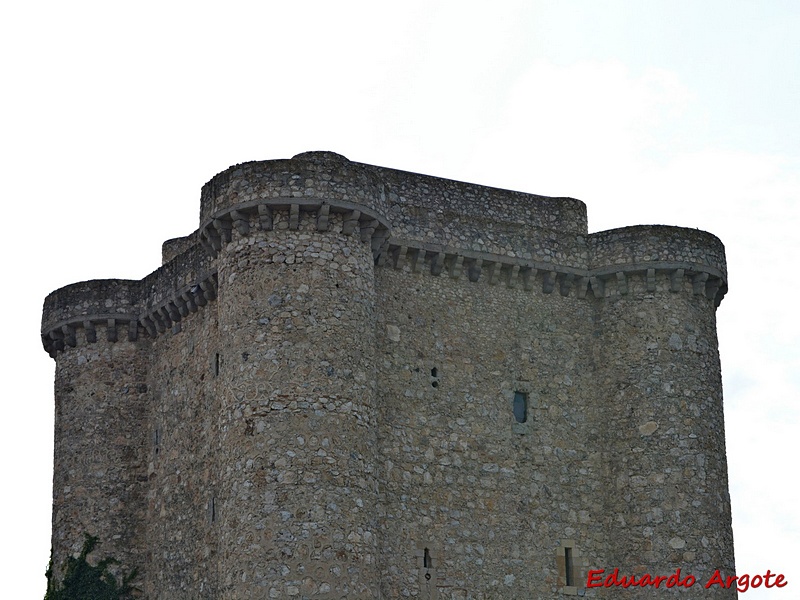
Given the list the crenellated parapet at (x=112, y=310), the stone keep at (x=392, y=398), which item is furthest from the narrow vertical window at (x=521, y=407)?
the crenellated parapet at (x=112, y=310)

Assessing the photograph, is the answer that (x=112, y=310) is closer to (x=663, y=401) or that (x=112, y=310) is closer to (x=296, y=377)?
(x=296, y=377)

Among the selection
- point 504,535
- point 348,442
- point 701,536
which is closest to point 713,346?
point 701,536

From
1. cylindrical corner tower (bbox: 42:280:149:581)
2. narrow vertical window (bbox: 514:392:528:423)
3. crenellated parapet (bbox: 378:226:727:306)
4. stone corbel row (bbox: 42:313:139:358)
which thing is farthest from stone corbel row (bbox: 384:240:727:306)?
cylindrical corner tower (bbox: 42:280:149:581)

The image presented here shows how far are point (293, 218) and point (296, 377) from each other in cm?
258

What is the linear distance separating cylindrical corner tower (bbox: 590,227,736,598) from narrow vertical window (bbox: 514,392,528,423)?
1.51 metres

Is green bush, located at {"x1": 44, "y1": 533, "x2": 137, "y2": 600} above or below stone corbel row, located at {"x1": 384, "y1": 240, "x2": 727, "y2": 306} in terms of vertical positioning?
below

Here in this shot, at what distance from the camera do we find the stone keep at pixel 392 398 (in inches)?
972

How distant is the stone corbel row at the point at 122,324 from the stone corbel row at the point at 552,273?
460 cm

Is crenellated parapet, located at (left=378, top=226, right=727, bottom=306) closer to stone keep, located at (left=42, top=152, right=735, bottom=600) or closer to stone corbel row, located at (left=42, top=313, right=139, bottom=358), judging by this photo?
stone keep, located at (left=42, top=152, right=735, bottom=600)

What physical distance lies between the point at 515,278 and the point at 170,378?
665 cm

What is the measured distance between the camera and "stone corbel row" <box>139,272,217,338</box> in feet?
93.7

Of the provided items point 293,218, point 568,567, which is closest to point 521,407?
point 568,567

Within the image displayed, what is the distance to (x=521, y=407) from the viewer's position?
2823 centimetres

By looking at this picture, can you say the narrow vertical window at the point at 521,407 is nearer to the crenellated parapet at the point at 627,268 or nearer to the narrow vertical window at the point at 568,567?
the crenellated parapet at the point at 627,268
